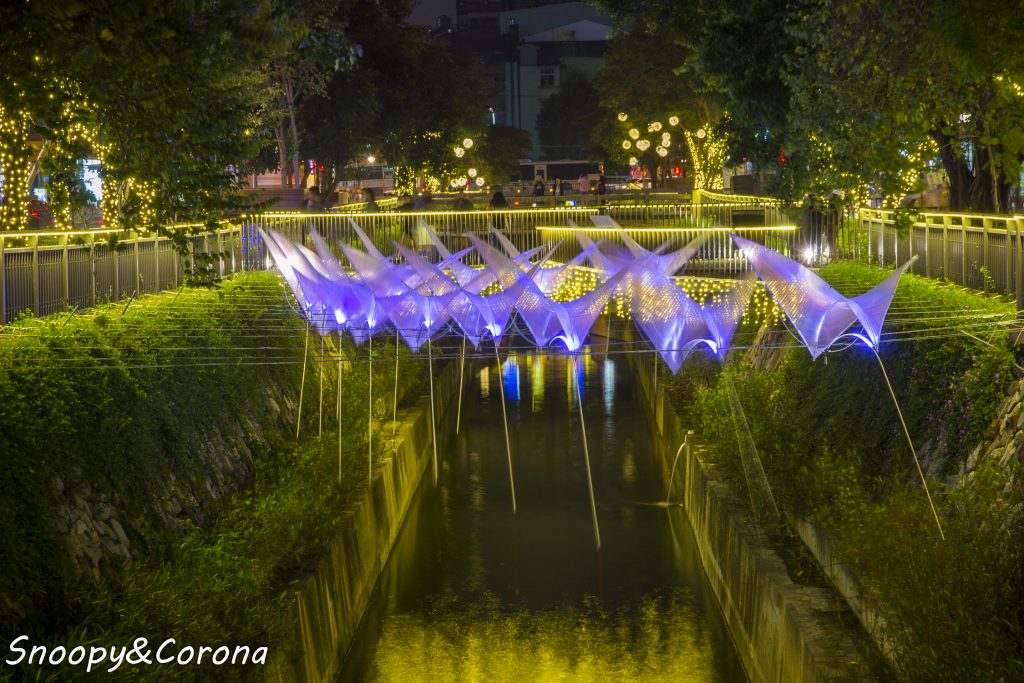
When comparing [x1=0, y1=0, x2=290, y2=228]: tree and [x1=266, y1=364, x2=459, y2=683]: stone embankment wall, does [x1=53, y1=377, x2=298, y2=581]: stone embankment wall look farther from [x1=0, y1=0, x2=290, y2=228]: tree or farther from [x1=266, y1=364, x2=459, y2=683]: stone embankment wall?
[x1=0, y1=0, x2=290, y2=228]: tree

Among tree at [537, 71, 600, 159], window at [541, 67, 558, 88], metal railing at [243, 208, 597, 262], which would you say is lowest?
metal railing at [243, 208, 597, 262]

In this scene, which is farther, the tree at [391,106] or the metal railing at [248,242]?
the tree at [391,106]

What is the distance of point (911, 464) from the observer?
41.0 ft

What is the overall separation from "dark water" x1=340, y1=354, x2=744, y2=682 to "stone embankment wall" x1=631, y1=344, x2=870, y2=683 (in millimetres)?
435

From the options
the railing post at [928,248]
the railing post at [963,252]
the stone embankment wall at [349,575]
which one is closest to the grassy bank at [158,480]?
the stone embankment wall at [349,575]

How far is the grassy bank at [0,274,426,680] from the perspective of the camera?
8406mm

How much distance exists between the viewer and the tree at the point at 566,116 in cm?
10194

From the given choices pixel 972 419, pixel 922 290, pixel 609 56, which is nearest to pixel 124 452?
pixel 972 419

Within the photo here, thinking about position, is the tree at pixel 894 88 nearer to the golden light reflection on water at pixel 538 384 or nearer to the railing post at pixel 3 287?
the railing post at pixel 3 287

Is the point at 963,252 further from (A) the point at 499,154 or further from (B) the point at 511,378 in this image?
(A) the point at 499,154

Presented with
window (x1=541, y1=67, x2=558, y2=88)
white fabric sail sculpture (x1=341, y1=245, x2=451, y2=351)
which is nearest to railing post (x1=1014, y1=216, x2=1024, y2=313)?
white fabric sail sculpture (x1=341, y1=245, x2=451, y2=351)

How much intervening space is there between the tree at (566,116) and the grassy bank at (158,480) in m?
85.7

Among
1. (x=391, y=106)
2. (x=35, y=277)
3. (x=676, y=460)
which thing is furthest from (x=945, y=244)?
(x=391, y=106)

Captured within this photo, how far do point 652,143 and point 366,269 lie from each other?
182 feet
